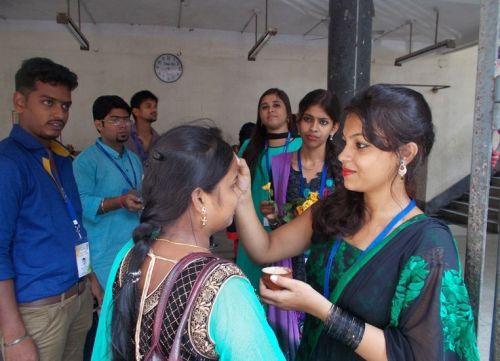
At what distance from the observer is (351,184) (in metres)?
1.11

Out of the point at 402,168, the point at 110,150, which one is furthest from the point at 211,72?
the point at 402,168

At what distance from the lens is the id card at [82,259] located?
163cm

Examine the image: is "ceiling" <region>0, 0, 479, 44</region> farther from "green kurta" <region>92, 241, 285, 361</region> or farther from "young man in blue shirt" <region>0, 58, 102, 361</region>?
"green kurta" <region>92, 241, 285, 361</region>

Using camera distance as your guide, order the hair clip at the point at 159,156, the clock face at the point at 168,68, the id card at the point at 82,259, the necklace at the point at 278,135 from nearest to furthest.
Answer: the hair clip at the point at 159,156
the id card at the point at 82,259
the necklace at the point at 278,135
the clock face at the point at 168,68

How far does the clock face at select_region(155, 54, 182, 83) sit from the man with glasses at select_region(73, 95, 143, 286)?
4.73 metres

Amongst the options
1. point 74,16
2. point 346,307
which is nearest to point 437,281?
point 346,307

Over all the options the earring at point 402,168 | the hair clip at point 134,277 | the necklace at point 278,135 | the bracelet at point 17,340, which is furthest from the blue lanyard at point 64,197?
the necklace at point 278,135

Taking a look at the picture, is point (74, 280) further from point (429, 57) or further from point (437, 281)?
point (429, 57)

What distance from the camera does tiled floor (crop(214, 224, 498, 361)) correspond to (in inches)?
114

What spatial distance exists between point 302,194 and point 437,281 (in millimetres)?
1249

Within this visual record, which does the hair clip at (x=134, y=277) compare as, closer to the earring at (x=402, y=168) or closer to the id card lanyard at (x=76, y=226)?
the earring at (x=402, y=168)

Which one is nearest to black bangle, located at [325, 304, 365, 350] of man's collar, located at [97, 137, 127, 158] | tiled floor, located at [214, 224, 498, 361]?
tiled floor, located at [214, 224, 498, 361]

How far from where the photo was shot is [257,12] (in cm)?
606

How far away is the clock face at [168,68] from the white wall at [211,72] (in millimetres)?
91
